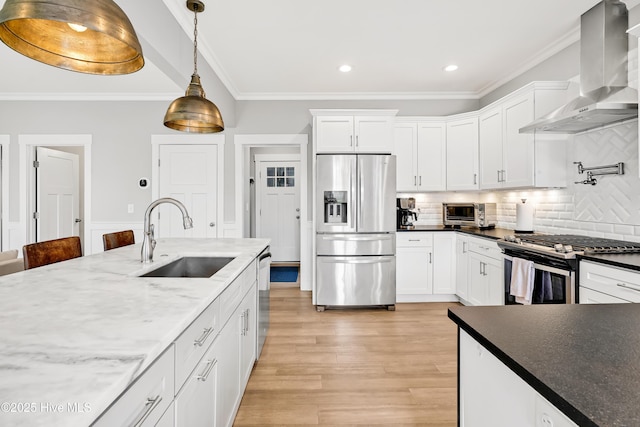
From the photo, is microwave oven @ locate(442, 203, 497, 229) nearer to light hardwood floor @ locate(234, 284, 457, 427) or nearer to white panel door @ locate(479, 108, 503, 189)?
white panel door @ locate(479, 108, 503, 189)

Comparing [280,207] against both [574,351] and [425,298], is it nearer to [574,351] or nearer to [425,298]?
[425,298]

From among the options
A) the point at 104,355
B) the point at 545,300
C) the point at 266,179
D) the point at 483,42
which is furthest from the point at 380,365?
the point at 266,179

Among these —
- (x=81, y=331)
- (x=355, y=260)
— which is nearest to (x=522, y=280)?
(x=355, y=260)

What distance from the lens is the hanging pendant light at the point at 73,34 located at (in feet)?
3.01

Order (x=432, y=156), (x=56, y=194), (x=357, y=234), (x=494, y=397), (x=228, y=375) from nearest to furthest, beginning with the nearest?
(x=494, y=397) → (x=228, y=375) → (x=357, y=234) → (x=432, y=156) → (x=56, y=194)

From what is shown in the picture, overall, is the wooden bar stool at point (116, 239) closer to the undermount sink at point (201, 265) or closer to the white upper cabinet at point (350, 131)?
the undermount sink at point (201, 265)

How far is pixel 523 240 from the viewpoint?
9.23 ft

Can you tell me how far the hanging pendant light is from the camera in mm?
917

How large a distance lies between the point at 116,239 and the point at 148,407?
2.32m

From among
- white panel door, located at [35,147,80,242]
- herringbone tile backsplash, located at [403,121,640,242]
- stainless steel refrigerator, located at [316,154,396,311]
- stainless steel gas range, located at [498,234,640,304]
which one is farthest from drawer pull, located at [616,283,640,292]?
white panel door, located at [35,147,80,242]

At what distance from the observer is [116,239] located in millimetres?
2748

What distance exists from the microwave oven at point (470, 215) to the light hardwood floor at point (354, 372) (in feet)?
4.10

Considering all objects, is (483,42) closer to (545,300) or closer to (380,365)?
(545,300)

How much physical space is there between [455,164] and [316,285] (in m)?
2.32
